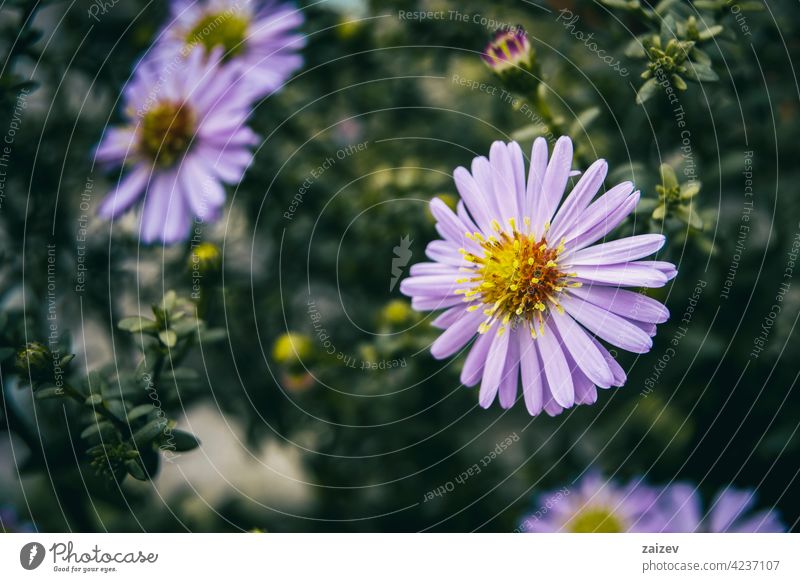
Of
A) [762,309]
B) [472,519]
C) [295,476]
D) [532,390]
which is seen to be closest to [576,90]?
[762,309]

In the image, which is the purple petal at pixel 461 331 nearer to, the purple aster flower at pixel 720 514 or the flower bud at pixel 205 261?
the flower bud at pixel 205 261

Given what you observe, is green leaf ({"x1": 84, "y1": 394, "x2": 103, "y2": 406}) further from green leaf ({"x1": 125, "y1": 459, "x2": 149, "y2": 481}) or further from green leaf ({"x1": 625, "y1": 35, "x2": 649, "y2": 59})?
green leaf ({"x1": 625, "y1": 35, "x2": 649, "y2": 59})

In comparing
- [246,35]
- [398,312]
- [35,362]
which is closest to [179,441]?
[35,362]

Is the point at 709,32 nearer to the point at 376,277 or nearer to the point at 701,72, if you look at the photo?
the point at 701,72

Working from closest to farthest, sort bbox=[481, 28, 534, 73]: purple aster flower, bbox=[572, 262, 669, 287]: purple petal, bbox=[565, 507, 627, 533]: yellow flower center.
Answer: bbox=[572, 262, 669, 287]: purple petal, bbox=[481, 28, 534, 73]: purple aster flower, bbox=[565, 507, 627, 533]: yellow flower center

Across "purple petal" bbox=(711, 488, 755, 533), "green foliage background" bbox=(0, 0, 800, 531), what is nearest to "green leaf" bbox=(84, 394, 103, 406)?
"green foliage background" bbox=(0, 0, 800, 531)

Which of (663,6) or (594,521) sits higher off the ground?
(663,6)

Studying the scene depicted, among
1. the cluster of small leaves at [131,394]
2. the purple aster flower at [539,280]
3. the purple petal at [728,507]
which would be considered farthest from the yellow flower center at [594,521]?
the cluster of small leaves at [131,394]
